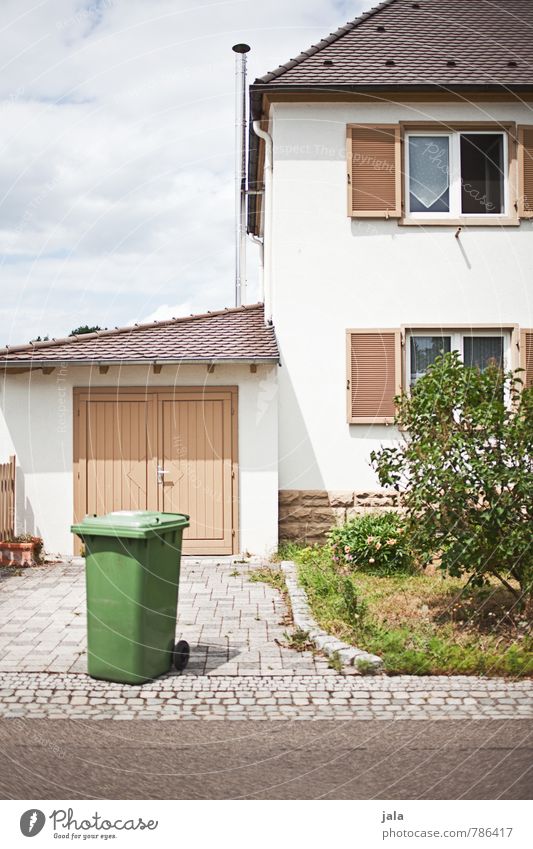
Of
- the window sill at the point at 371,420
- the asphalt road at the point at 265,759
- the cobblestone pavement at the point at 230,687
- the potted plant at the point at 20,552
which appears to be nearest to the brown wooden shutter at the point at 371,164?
the window sill at the point at 371,420

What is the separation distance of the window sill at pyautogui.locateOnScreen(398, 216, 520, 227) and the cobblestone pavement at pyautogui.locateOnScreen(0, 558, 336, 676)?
572 cm

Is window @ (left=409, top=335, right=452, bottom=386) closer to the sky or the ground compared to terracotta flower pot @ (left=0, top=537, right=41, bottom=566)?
closer to the sky

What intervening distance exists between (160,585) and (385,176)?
27.6 ft

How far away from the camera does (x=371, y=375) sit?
41.4 ft

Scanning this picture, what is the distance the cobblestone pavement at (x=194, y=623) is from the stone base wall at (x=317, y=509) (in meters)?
1.27

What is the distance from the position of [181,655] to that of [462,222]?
865 cm

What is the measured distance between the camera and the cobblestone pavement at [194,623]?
6809 mm

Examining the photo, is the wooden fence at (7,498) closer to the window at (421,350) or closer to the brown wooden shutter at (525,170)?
the window at (421,350)

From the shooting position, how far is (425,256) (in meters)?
12.8

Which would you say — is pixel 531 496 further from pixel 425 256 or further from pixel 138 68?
pixel 138 68

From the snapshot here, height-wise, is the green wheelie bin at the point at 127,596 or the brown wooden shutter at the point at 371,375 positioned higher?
the brown wooden shutter at the point at 371,375

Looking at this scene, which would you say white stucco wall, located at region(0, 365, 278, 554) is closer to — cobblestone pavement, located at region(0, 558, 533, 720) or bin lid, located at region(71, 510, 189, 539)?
cobblestone pavement, located at region(0, 558, 533, 720)

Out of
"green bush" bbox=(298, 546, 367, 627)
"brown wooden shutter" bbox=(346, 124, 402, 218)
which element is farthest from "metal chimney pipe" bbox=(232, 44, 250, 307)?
"green bush" bbox=(298, 546, 367, 627)

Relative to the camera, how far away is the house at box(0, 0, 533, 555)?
1241 cm
